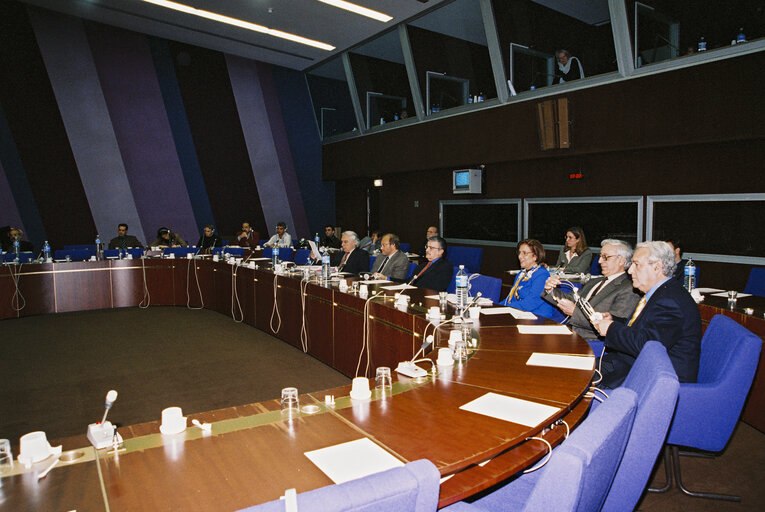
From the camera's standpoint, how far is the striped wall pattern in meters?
8.85

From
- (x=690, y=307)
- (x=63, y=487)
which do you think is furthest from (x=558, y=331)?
(x=63, y=487)

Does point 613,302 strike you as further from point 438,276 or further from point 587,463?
point 587,463

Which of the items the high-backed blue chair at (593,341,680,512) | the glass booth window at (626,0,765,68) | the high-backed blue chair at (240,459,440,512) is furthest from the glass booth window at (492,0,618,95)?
the high-backed blue chair at (240,459,440,512)

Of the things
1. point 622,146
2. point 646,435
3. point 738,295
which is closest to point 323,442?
point 646,435

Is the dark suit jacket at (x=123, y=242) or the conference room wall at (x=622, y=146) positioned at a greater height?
the conference room wall at (x=622, y=146)

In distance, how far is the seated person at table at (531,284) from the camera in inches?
149

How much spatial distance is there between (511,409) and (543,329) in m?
1.34

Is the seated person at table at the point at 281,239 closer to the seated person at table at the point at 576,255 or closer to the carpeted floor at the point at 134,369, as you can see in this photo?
the carpeted floor at the point at 134,369

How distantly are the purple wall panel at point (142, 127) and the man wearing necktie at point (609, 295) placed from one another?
8.91 m

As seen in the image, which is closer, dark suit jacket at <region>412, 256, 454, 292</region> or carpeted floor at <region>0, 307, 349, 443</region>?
carpeted floor at <region>0, 307, 349, 443</region>

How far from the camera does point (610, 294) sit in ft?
10.5

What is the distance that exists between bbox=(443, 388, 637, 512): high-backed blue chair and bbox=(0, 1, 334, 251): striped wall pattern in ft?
33.9

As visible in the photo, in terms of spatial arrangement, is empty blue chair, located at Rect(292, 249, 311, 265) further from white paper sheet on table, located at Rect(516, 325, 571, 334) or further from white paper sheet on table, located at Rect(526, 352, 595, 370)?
white paper sheet on table, located at Rect(526, 352, 595, 370)

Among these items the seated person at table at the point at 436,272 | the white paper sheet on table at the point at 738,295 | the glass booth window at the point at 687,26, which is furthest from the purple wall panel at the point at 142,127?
the white paper sheet on table at the point at 738,295
